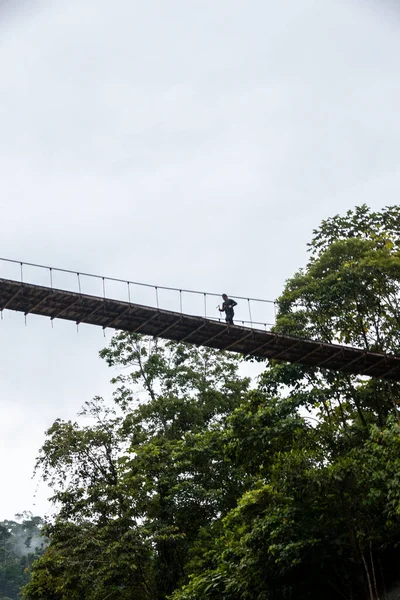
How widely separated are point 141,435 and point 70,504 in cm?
364

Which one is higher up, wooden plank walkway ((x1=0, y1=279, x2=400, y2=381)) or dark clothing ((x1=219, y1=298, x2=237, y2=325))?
dark clothing ((x1=219, y1=298, x2=237, y2=325))

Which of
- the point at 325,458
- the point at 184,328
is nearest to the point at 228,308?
the point at 184,328

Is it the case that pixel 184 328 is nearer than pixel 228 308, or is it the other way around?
pixel 184 328

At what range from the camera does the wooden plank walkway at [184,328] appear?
1491cm

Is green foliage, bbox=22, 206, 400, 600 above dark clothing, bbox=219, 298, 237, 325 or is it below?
below

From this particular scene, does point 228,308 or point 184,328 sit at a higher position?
point 228,308

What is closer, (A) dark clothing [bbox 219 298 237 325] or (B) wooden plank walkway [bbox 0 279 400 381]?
(B) wooden plank walkway [bbox 0 279 400 381]

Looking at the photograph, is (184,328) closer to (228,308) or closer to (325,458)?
(228,308)

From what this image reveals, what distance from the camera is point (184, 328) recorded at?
16.0 metres

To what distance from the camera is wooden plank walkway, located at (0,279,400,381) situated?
14914 mm

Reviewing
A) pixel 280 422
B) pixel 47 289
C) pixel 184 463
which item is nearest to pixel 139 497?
pixel 184 463

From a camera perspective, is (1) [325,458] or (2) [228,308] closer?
(1) [325,458]

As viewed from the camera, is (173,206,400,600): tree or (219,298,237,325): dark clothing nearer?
(173,206,400,600): tree

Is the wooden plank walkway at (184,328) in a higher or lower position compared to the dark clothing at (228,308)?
lower
